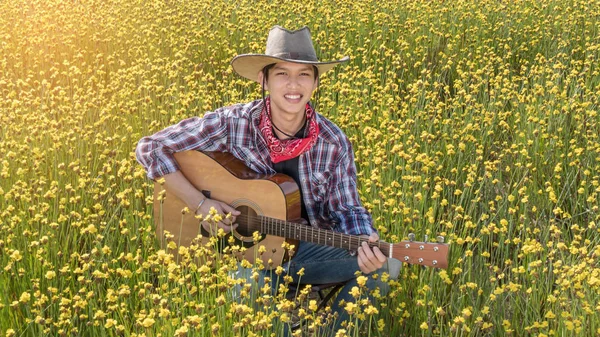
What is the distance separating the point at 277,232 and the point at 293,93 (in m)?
0.61

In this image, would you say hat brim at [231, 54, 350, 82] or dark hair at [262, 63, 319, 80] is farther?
dark hair at [262, 63, 319, 80]

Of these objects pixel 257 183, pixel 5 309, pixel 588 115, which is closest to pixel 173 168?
pixel 257 183

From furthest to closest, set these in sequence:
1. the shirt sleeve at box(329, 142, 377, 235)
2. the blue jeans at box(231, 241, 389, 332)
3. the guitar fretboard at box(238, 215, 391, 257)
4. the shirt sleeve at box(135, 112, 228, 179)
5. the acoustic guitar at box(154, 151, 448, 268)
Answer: the shirt sleeve at box(135, 112, 228, 179), the shirt sleeve at box(329, 142, 377, 235), the blue jeans at box(231, 241, 389, 332), the acoustic guitar at box(154, 151, 448, 268), the guitar fretboard at box(238, 215, 391, 257)

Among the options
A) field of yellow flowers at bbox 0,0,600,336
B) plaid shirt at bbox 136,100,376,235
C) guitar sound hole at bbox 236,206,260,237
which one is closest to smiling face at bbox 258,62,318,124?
plaid shirt at bbox 136,100,376,235

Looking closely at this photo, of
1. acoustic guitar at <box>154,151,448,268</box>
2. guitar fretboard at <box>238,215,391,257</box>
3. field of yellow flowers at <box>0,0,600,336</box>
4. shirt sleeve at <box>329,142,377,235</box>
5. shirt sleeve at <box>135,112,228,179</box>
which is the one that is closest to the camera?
field of yellow flowers at <box>0,0,600,336</box>

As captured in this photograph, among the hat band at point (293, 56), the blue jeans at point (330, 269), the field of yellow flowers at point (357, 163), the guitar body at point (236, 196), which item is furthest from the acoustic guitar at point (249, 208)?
the hat band at point (293, 56)

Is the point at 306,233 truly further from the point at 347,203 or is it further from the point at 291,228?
the point at 347,203

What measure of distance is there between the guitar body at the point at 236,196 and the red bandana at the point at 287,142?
11cm

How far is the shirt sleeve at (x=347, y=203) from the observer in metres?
3.53

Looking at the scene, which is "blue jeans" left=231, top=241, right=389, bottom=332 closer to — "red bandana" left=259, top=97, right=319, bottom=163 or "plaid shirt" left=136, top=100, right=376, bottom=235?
"plaid shirt" left=136, top=100, right=376, bottom=235

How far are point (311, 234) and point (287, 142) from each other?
1.74 feet

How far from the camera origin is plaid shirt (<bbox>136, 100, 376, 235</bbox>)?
3.62m

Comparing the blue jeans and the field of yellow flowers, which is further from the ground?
the field of yellow flowers

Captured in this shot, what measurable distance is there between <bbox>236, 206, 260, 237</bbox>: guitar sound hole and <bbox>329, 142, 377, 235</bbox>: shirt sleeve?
36 cm
